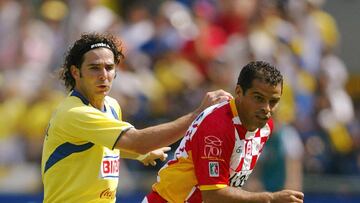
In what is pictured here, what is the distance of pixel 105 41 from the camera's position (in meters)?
7.78

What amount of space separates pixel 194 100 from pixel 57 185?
21.7ft

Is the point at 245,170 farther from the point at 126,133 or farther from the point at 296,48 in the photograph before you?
the point at 296,48

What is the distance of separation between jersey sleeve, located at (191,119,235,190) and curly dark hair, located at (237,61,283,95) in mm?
347

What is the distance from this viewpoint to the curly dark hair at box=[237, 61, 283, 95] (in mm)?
7115

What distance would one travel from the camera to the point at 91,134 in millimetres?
7406

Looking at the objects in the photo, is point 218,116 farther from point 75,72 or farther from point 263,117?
point 75,72

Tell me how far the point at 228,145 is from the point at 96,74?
115 centimetres

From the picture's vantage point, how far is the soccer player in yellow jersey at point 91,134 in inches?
290

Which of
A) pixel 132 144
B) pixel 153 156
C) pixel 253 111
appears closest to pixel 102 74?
pixel 132 144


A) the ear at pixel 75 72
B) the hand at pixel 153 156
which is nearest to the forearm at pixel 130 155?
the hand at pixel 153 156

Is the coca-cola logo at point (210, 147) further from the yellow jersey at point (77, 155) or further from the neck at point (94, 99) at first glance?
the neck at point (94, 99)

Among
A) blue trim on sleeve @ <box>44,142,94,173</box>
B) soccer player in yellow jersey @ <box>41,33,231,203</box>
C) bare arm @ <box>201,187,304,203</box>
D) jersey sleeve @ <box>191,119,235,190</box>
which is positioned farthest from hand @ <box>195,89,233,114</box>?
blue trim on sleeve @ <box>44,142,94,173</box>

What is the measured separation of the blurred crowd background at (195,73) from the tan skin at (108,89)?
6.00 metres

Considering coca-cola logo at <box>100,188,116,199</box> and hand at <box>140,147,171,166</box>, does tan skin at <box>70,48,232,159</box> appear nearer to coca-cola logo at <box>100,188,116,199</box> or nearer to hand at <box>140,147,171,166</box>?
coca-cola logo at <box>100,188,116,199</box>
